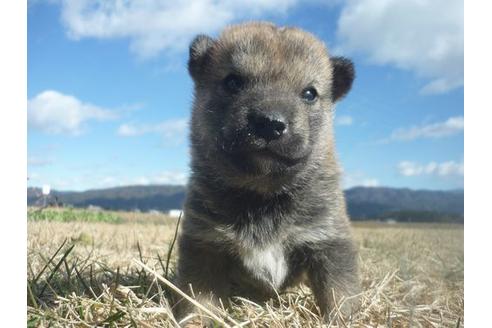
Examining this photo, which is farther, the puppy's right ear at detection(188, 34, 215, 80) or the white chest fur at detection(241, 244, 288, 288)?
the puppy's right ear at detection(188, 34, 215, 80)

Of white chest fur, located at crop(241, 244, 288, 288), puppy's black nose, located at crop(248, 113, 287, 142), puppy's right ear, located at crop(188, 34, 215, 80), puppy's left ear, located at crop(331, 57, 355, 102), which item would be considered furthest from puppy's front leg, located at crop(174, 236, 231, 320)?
puppy's left ear, located at crop(331, 57, 355, 102)

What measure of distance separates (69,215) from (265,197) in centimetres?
306

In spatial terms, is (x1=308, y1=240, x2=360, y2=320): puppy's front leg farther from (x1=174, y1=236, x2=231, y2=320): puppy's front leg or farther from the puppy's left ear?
the puppy's left ear

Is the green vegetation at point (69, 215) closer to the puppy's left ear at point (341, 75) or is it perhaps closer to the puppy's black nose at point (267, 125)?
the puppy's black nose at point (267, 125)

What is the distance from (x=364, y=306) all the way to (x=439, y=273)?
0.40 metres

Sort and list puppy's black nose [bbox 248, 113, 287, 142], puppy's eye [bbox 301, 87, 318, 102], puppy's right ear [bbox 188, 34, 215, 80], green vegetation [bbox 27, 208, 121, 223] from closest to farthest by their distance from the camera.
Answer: puppy's black nose [bbox 248, 113, 287, 142]
puppy's eye [bbox 301, 87, 318, 102]
puppy's right ear [bbox 188, 34, 215, 80]
green vegetation [bbox 27, 208, 121, 223]

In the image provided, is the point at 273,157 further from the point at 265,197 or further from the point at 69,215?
the point at 69,215

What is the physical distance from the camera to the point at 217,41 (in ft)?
10.00

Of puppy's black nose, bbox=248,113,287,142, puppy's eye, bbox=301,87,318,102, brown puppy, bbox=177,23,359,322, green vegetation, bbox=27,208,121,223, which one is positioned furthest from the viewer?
green vegetation, bbox=27,208,121,223

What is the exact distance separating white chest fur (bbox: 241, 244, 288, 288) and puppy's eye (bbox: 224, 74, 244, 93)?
30.2 inches

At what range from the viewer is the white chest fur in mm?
2621

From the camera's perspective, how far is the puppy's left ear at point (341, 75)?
3.10 m
